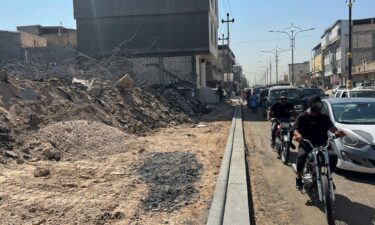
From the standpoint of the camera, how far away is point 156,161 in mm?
10078

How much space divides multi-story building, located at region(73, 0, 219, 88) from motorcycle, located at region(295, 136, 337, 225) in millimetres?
30143

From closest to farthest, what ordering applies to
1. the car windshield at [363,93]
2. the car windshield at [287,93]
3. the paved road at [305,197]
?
the paved road at [305,197]
the car windshield at [363,93]
the car windshield at [287,93]

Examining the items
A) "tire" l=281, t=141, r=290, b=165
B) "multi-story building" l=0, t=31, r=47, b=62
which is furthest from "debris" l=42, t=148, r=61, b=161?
"multi-story building" l=0, t=31, r=47, b=62

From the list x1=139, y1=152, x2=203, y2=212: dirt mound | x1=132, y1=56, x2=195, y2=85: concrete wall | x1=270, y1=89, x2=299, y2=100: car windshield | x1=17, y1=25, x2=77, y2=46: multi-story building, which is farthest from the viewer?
x1=17, y1=25, x2=77, y2=46: multi-story building

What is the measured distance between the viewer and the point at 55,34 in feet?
224

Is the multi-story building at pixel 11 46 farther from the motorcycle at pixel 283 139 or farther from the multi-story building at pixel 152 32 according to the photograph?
the motorcycle at pixel 283 139

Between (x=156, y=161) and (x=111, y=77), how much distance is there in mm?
15032

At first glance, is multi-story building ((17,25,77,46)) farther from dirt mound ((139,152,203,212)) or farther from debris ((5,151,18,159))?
dirt mound ((139,152,203,212))

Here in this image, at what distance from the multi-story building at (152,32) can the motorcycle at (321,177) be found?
3014cm

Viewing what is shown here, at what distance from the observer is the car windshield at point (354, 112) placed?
9.59 m

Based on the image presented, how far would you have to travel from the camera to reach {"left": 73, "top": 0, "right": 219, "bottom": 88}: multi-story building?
3700 cm

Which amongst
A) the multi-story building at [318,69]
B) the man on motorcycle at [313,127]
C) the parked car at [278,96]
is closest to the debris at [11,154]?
the man on motorcycle at [313,127]

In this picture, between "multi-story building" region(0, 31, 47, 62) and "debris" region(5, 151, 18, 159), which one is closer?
"debris" region(5, 151, 18, 159)

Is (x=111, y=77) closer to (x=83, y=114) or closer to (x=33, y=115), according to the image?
(x=83, y=114)
